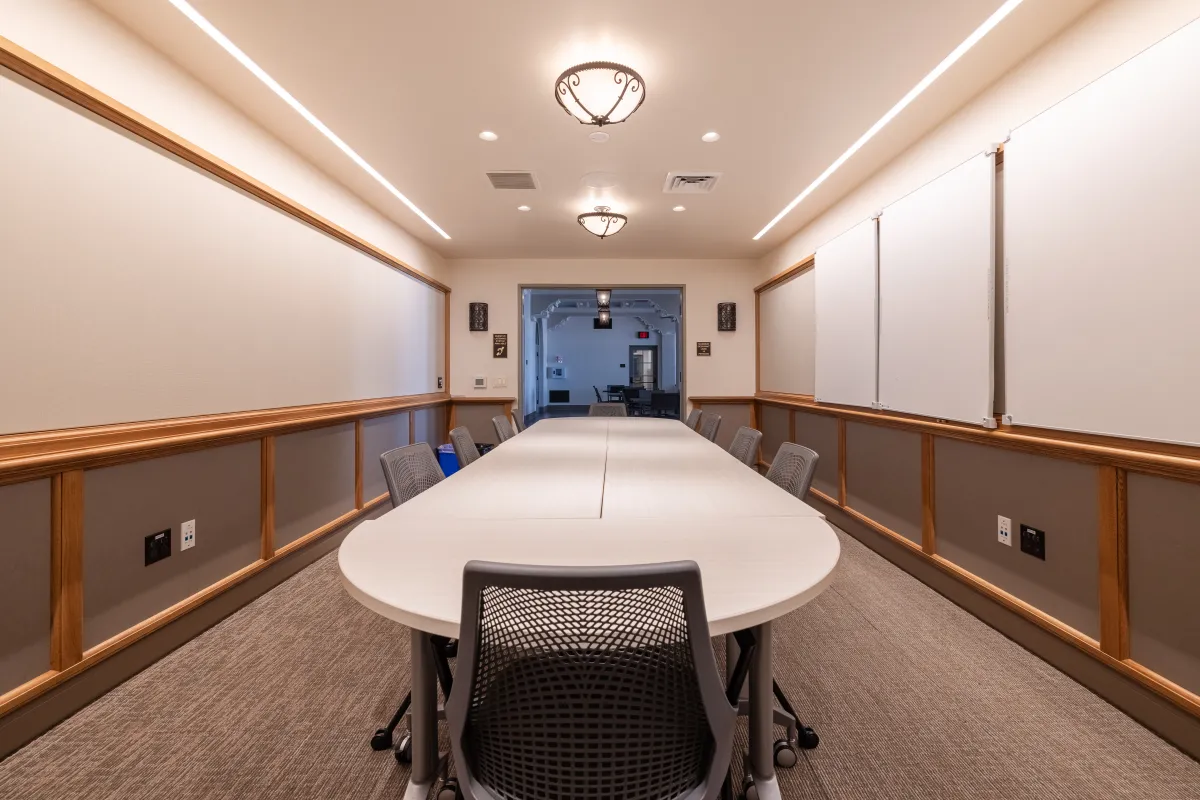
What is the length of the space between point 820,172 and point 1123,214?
2.22 meters

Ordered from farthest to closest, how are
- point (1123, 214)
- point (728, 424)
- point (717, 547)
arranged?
point (728, 424) → point (1123, 214) → point (717, 547)

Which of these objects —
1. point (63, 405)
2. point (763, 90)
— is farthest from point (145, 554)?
point (763, 90)

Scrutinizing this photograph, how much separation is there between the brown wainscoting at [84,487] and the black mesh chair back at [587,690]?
193 centimetres

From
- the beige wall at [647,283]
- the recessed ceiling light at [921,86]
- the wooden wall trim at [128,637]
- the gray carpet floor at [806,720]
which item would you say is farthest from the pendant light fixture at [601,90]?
the beige wall at [647,283]

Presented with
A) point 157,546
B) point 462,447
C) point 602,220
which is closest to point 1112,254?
point 462,447

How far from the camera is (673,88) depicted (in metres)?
2.73

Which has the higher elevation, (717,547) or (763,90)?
(763,90)

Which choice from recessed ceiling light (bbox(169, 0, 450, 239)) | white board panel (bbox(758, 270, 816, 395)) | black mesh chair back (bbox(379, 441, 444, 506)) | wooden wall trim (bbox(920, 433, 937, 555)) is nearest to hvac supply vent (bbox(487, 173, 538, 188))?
recessed ceiling light (bbox(169, 0, 450, 239))

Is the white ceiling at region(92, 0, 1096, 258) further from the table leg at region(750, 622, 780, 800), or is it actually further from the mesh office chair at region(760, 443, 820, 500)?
the table leg at region(750, 622, 780, 800)

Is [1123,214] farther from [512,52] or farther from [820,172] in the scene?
[512,52]

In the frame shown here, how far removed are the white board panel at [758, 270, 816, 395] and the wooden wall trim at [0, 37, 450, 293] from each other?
4.37 m

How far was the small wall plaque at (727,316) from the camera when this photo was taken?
6.62 m

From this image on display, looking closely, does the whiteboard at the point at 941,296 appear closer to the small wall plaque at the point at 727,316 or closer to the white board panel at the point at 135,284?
the small wall plaque at the point at 727,316

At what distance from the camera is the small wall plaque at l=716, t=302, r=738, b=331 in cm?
662
